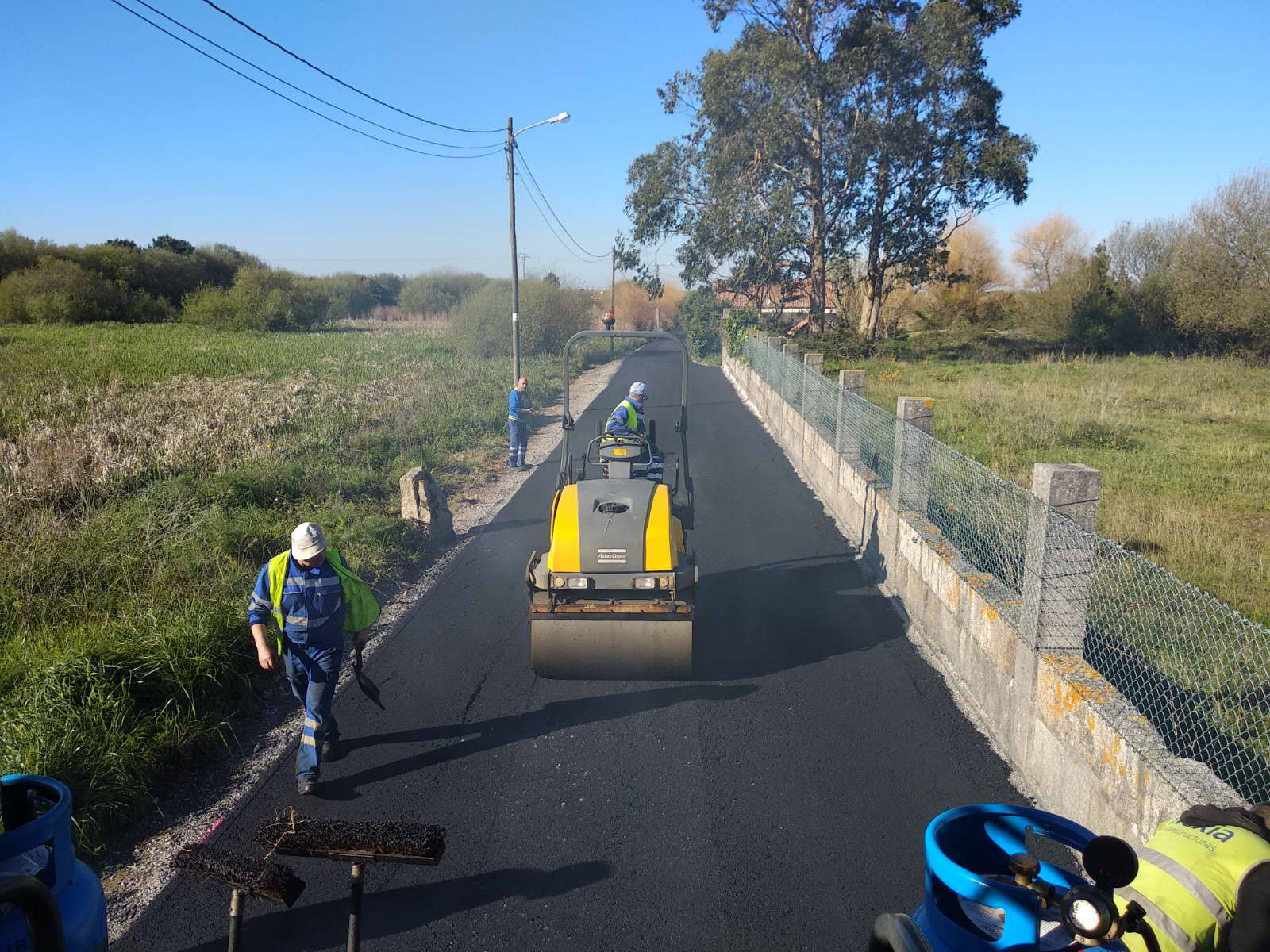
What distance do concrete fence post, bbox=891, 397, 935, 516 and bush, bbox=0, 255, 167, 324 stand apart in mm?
52824

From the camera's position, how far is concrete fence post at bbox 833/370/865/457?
1084cm

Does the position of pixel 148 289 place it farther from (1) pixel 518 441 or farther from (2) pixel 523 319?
(1) pixel 518 441

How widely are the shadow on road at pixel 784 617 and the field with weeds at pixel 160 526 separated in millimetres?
3333

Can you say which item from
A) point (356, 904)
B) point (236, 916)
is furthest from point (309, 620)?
→ point (356, 904)

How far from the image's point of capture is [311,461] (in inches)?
481

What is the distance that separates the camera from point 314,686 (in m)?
4.94

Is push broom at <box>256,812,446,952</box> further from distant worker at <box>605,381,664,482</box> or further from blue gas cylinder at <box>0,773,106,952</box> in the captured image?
distant worker at <box>605,381,664,482</box>

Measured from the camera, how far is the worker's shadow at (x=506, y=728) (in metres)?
5.01

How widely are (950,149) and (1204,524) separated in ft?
86.9

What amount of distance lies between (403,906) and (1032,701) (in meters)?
3.42

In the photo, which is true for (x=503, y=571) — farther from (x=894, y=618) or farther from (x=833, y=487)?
(x=833, y=487)

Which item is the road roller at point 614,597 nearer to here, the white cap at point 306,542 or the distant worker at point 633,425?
the distant worker at point 633,425

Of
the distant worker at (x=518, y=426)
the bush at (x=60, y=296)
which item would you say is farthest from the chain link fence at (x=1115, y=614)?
the bush at (x=60, y=296)

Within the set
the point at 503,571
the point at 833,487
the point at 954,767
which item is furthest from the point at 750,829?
the point at 833,487
